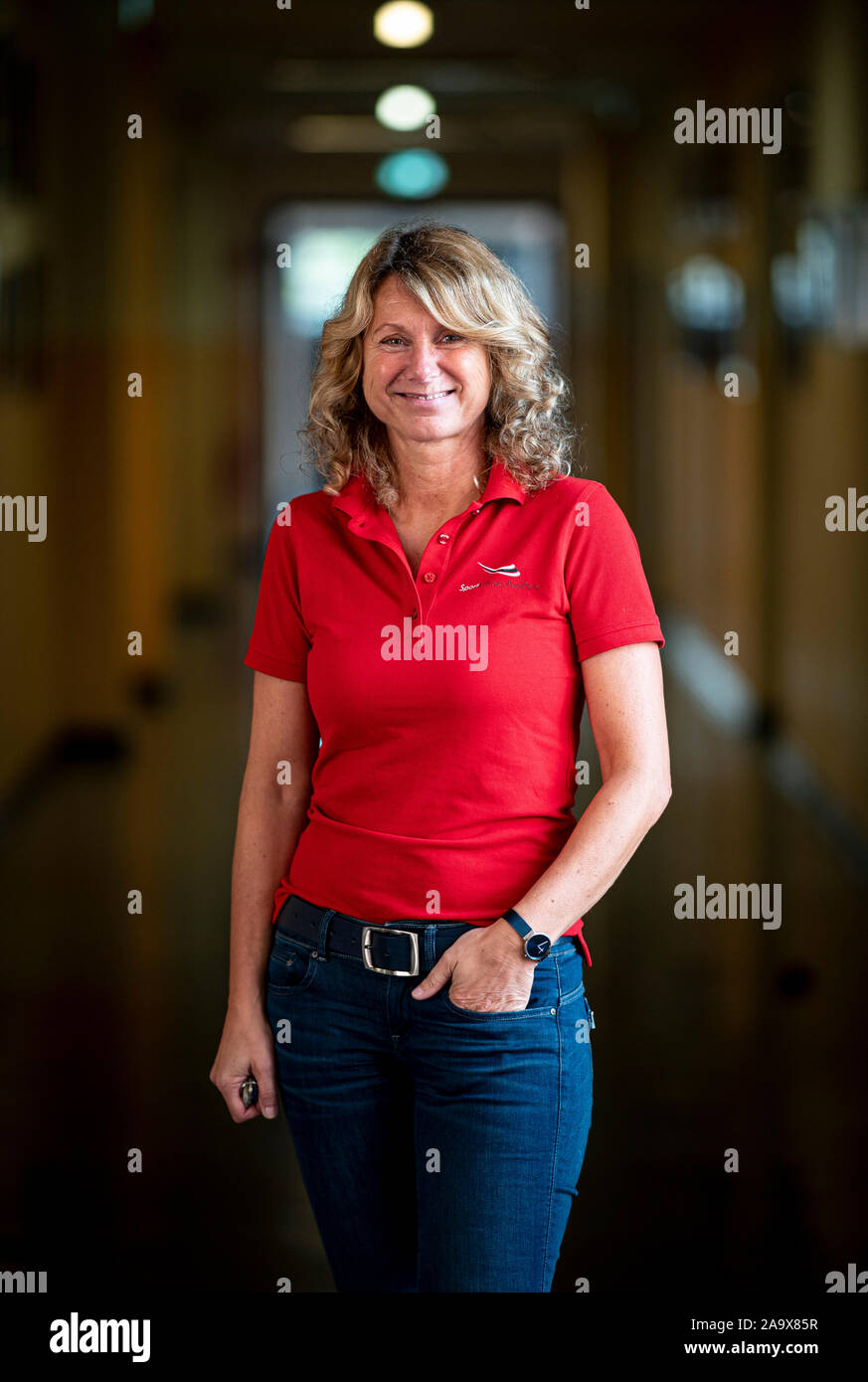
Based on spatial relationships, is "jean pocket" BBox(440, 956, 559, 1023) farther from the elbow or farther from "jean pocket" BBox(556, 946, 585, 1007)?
the elbow

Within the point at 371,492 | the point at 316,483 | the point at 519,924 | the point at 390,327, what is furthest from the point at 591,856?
the point at 316,483

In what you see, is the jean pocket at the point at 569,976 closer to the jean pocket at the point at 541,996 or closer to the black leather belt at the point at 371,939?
the jean pocket at the point at 541,996

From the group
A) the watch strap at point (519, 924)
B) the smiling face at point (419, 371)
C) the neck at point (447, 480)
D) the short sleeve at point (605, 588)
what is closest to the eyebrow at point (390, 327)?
the smiling face at point (419, 371)

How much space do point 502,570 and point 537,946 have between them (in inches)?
16.0

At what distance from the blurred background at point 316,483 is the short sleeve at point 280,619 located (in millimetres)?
380

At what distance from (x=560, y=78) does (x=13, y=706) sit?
4385 mm

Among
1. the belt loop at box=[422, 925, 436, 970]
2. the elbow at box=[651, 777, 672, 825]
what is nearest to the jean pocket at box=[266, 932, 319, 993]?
the belt loop at box=[422, 925, 436, 970]

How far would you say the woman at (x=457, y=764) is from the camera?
1.44 metres

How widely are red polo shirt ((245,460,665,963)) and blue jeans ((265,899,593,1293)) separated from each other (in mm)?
69

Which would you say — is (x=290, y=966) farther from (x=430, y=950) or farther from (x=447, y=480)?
(x=447, y=480)
